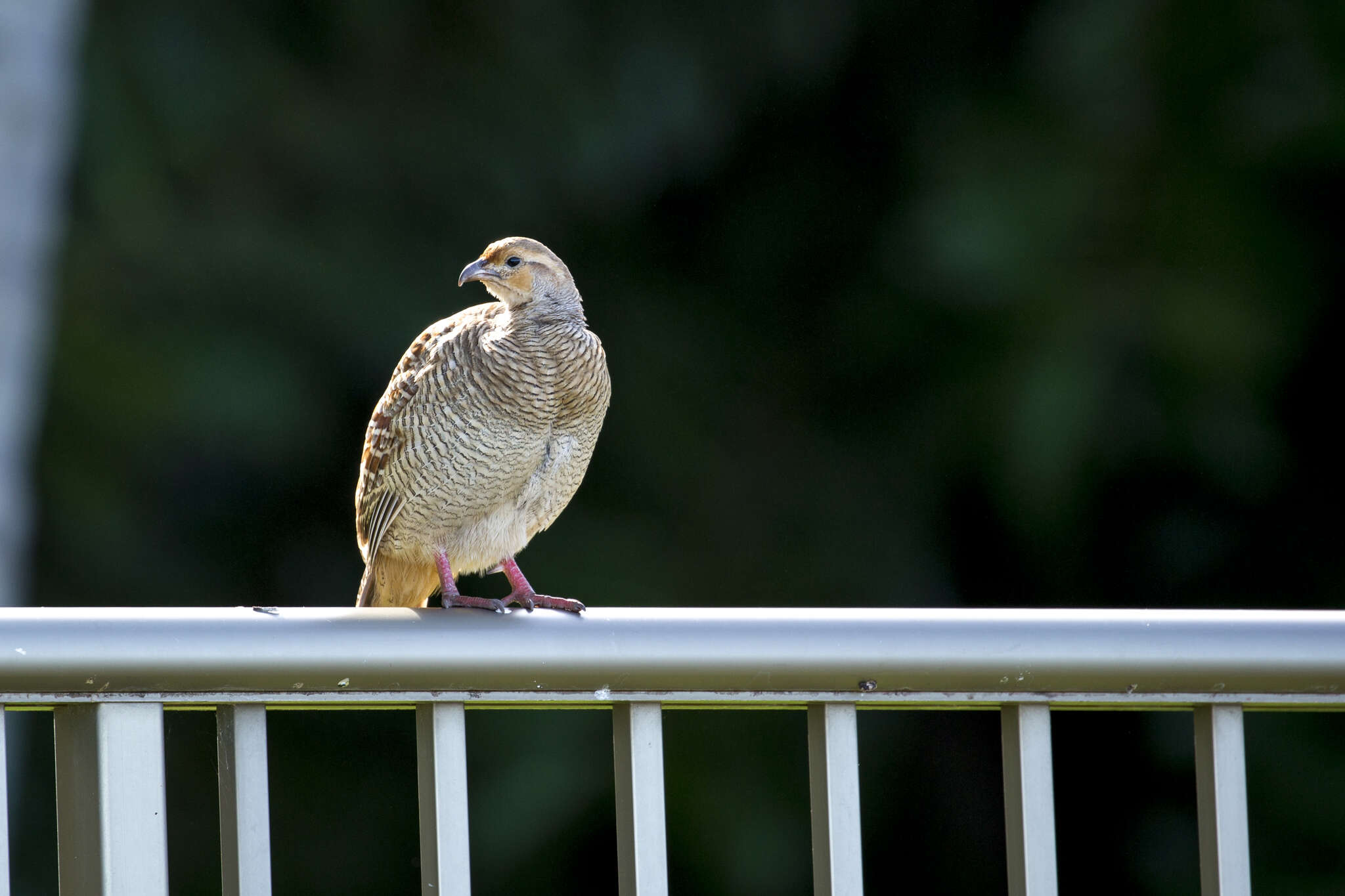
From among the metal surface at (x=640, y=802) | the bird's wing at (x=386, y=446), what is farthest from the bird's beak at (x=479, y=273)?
the metal surface at (x=640, y=802)

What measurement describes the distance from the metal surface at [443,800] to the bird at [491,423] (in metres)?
1.29

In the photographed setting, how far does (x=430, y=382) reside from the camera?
2.84 metres

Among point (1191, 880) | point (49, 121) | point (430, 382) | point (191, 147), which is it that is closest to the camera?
point (430, 382)

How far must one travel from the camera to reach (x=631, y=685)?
53.9 inches

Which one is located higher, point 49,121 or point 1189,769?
point 49,121

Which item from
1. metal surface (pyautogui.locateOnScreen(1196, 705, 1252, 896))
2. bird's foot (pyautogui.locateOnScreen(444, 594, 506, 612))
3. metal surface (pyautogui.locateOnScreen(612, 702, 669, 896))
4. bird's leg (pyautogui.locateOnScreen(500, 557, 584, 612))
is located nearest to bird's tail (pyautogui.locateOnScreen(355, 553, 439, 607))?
bird's leg (pyautogui.locateOnScreen(500, 557, 584, 612))

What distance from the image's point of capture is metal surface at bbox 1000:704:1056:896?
4.52 feet

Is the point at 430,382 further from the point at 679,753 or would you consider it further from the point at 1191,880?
the point at 1191,880

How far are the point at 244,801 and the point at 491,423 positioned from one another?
1.49 metres

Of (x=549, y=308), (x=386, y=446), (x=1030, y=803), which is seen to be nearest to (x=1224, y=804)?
(x=1030, y=803)

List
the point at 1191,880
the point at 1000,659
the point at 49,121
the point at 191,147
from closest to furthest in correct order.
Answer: the point at 1000,659 → the point at 49,121 → the point at 1191,880 → the point at 191,147

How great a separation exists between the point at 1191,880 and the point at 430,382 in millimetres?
3746

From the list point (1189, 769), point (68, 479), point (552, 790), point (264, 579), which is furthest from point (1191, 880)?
point (68, 479)

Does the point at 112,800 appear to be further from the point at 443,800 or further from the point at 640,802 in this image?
the point at 640,802
